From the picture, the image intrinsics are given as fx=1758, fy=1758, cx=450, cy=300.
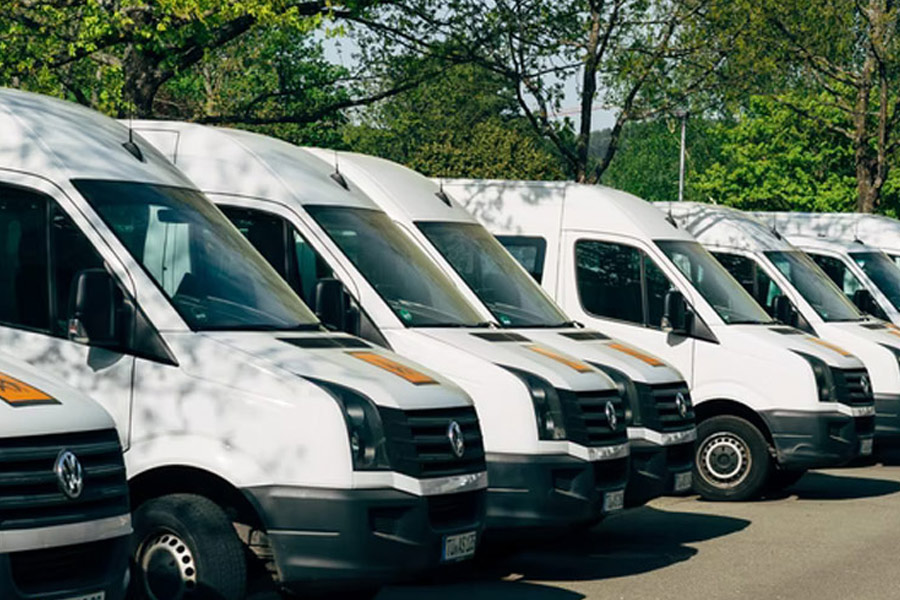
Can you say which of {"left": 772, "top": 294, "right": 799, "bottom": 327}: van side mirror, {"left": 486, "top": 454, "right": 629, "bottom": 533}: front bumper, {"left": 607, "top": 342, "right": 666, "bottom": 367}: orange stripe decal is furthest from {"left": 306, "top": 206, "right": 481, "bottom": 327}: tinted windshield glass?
{"left": 772, "top": 294, "right": 799, "bottom": 327}: van side mirror

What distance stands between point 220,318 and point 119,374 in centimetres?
66

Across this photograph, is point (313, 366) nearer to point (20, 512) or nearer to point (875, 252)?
point (20, 512)

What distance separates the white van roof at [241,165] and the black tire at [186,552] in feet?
10.3

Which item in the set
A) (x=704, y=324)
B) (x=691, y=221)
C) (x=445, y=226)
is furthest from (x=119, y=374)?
(x=691, y=221)

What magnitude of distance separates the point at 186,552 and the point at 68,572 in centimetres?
201

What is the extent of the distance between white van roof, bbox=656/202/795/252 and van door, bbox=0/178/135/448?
31.5 ft

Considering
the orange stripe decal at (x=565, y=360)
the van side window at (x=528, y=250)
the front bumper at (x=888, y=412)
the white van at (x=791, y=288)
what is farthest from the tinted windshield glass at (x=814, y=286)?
the orange stripe decal at (x=565, y=360)

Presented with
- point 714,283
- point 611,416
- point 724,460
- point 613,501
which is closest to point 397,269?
point 611,416

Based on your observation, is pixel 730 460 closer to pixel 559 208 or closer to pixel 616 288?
pixel 616 288

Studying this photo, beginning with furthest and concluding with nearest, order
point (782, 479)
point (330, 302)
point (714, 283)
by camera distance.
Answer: point (782, 479) < point (714, 283) < point (330, 302)

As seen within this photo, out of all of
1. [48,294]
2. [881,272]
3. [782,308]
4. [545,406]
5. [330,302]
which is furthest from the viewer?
[881,272]

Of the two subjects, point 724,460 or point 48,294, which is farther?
point 724,460

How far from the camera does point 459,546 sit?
867 centimetres

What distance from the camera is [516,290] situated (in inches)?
501
